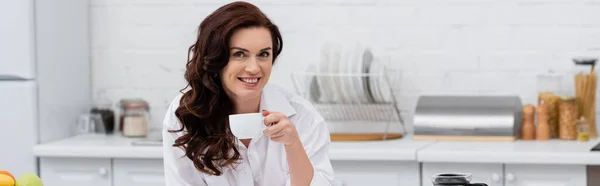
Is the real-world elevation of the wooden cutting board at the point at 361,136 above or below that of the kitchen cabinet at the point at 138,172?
above

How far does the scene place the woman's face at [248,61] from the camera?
2.38 metres

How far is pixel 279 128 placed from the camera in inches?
90.0

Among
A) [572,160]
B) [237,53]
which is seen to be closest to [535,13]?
[572,160]

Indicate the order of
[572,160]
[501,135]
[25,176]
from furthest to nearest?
[501,135] < [572,160] < [25,176]

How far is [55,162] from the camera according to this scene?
3.83m

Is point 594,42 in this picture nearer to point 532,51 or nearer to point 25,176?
point 532,51

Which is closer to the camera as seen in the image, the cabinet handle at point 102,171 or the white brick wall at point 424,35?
the cabinet handle at point 102,171

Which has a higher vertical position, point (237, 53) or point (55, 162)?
point (237, 53)

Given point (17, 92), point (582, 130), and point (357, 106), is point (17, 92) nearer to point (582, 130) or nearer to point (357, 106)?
point (357, 106)

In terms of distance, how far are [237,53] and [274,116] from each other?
0.72 feet

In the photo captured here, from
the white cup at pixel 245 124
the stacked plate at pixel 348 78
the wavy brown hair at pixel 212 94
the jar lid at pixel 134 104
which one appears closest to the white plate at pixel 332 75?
the stacked plate at pixel 348 78

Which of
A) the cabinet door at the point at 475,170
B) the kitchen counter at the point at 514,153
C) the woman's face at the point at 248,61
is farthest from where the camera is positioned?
the cabinet door at the point at 475,170

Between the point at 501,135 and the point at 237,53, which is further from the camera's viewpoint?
the point at 501,135

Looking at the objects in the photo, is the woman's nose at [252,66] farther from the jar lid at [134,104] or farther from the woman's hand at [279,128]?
the jar lid at [134,104]
